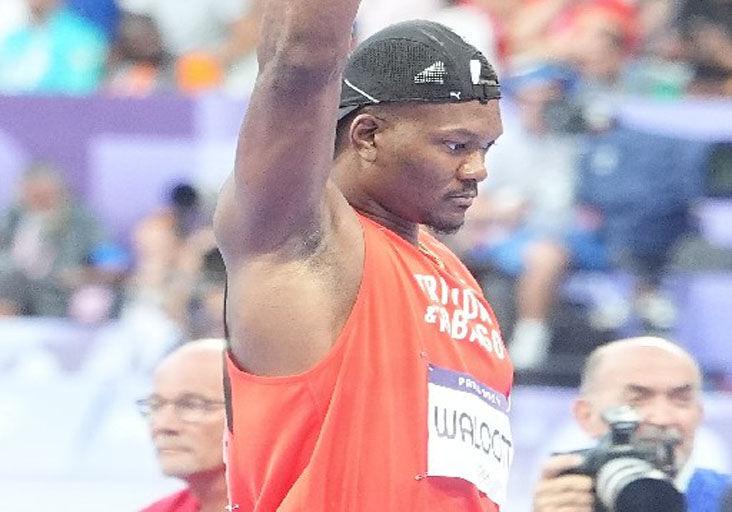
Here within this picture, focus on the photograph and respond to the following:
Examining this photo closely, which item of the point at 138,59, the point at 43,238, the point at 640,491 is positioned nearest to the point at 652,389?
the point at 640,491

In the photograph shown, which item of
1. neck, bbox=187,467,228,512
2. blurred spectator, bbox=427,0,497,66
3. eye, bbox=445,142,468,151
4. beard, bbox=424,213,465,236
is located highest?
blurred spectator, bbox=427,0,497,66

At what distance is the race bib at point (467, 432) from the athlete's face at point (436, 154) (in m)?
0.27

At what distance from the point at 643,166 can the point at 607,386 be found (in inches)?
105

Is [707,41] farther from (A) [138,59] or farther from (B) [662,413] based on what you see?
(B) [662,413]

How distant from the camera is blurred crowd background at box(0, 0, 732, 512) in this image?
5.80 m

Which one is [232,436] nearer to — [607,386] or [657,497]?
[657,497]

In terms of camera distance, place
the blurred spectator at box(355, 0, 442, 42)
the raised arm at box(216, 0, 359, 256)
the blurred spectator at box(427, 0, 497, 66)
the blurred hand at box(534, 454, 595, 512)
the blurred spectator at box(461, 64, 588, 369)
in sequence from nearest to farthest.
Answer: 1. the raised arm at box(216, 0, 359, 256)
2. the blurred hand at box(534, 454, 595, 512)
3. the blurred spectator at box(461, 64, 588, 369)
4. the blurred spectator at box(427, 0, 497, 66)
5. the blurred spectator at box(355, 0, 442, 42)

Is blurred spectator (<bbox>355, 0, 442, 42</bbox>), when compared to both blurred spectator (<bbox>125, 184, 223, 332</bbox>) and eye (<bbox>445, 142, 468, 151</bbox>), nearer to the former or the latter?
blurred spectator (<bbox>125, 184, 223, 332</bbox>)

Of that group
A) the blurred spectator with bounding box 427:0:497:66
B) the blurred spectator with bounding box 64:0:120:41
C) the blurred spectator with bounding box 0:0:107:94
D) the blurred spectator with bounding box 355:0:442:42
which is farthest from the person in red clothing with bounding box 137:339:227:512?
the blurred spectator with bounding box 64:0:120:41

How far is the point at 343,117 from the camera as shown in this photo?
2.67 metres

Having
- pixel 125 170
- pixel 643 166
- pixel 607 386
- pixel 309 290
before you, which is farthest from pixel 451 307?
pixel 125 170

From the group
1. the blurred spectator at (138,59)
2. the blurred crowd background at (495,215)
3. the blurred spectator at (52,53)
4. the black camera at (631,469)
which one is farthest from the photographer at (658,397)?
the blurred spectator at (52,53)

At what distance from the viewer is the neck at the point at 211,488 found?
12.2 ft

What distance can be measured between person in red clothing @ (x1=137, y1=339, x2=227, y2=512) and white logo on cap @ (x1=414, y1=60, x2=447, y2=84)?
4.44ft
